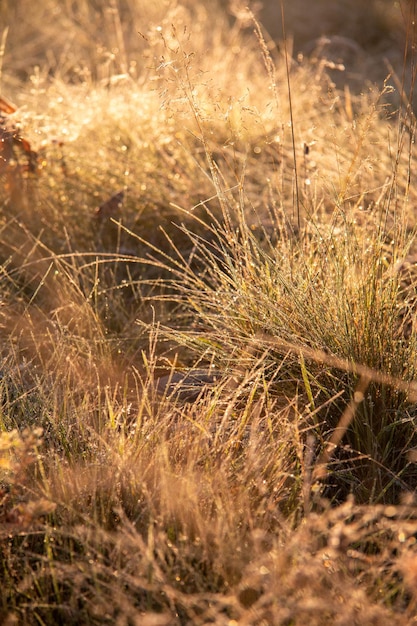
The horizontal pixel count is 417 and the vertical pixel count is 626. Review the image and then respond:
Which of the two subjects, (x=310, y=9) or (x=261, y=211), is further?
(x=310, y=9)

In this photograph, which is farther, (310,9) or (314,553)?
(310,9)

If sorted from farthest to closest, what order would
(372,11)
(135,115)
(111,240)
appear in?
(372,11) → (135,115) → (111,240)

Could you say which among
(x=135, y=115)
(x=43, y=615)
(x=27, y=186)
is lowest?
(x=43, y=615)

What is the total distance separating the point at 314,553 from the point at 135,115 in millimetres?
3315

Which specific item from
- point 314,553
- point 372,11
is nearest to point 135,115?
point 314,553

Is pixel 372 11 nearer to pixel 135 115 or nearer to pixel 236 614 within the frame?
pixel 135 115

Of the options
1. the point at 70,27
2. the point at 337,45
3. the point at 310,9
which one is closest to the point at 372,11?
the point at 310,9

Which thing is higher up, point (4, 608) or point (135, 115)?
point (135, 115)

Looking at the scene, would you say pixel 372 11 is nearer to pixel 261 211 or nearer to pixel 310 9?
pixel 310 9

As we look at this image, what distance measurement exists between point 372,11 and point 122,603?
8.14 m

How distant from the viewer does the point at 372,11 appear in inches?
323

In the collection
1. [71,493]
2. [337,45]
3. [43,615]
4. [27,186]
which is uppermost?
[337,45]

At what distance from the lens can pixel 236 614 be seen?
4.89ft

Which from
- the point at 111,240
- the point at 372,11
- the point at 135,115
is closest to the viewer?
the point at 111,240
